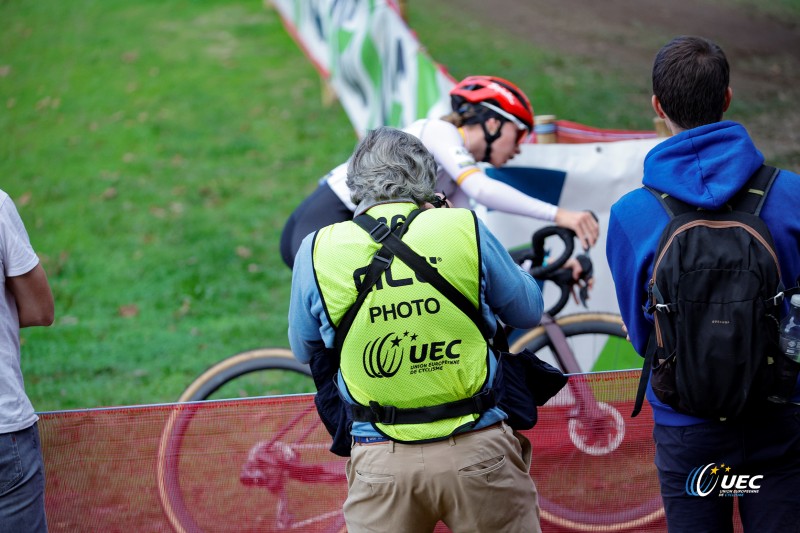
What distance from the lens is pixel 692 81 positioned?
2520 millimetres

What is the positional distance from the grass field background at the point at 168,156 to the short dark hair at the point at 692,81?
13.3 ft

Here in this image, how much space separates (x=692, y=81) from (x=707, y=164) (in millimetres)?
233

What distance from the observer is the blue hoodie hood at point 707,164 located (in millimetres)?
2445

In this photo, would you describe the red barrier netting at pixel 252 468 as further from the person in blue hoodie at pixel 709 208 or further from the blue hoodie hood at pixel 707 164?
the blue hoodie hood at pixel 707 164

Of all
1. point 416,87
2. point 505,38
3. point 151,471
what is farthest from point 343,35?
point 151,471

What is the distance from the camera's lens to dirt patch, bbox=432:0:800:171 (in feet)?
29.8

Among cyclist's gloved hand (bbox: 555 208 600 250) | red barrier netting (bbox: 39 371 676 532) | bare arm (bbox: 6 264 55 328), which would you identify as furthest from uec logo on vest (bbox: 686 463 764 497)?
bare arm (bbox: 6 264 55 328)

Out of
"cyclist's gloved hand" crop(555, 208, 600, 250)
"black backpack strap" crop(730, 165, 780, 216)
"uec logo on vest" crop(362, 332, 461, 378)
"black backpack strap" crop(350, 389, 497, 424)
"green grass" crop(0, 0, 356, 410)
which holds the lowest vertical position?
"green grass" crop(0, 0, 356, 410)

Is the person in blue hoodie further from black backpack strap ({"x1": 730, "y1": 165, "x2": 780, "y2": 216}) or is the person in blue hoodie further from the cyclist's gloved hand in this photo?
the cyclist's gloved hand

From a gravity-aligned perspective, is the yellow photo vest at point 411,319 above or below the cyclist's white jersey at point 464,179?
above

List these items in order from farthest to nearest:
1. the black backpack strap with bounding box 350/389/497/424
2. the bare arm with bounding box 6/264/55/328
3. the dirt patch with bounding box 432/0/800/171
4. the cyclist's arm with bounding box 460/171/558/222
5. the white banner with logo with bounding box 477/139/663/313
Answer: the dirt patch with bounding box 432/0/800/171, the white banner with logo with bounding box 477/139/663/313, the cyclist's arm with bounding box 460/171/558/222, the bare arm with bounding box 6/264/55/328, the black backpack strap with bounding box 350/389/497/424

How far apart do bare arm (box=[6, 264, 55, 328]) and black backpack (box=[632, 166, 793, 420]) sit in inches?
74.0

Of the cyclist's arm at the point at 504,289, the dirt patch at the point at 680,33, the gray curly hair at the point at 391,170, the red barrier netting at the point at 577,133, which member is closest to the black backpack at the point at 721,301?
the cyclist's arm at the point at 504,289

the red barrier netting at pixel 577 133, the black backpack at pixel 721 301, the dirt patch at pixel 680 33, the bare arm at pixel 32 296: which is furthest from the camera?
the dirt patch at pixel 680 33
